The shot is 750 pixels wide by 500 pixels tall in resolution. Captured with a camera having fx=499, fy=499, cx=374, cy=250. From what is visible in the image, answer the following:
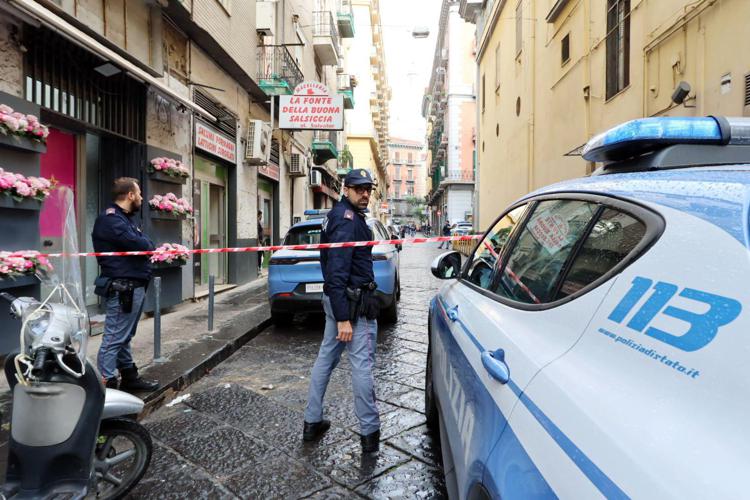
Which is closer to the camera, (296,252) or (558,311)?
(558,311)

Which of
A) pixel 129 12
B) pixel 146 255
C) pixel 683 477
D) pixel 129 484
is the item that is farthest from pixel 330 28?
pixel 683 477

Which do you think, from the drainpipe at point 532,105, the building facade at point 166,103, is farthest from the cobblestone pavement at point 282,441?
the drainpipe at point 532,105

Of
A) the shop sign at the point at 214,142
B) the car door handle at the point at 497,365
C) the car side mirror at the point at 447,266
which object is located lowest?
the car door handle at the point at 497,365

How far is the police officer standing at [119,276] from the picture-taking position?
3.78 metres

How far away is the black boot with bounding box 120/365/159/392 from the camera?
4.00 meters

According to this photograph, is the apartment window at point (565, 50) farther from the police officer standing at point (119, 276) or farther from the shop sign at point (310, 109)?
the police officer standing at point (119, 276)

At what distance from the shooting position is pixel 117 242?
3.78 metres

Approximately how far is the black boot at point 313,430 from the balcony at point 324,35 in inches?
748

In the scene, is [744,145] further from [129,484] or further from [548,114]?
[548,114]

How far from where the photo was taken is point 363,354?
317cm

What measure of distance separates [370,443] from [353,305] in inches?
34.8

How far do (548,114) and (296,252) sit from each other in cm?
766

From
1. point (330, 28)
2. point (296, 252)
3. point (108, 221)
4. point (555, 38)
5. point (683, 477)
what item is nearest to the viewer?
point (683, 477)

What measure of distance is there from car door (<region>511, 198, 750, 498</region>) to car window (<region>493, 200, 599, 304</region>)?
440 millimetres
